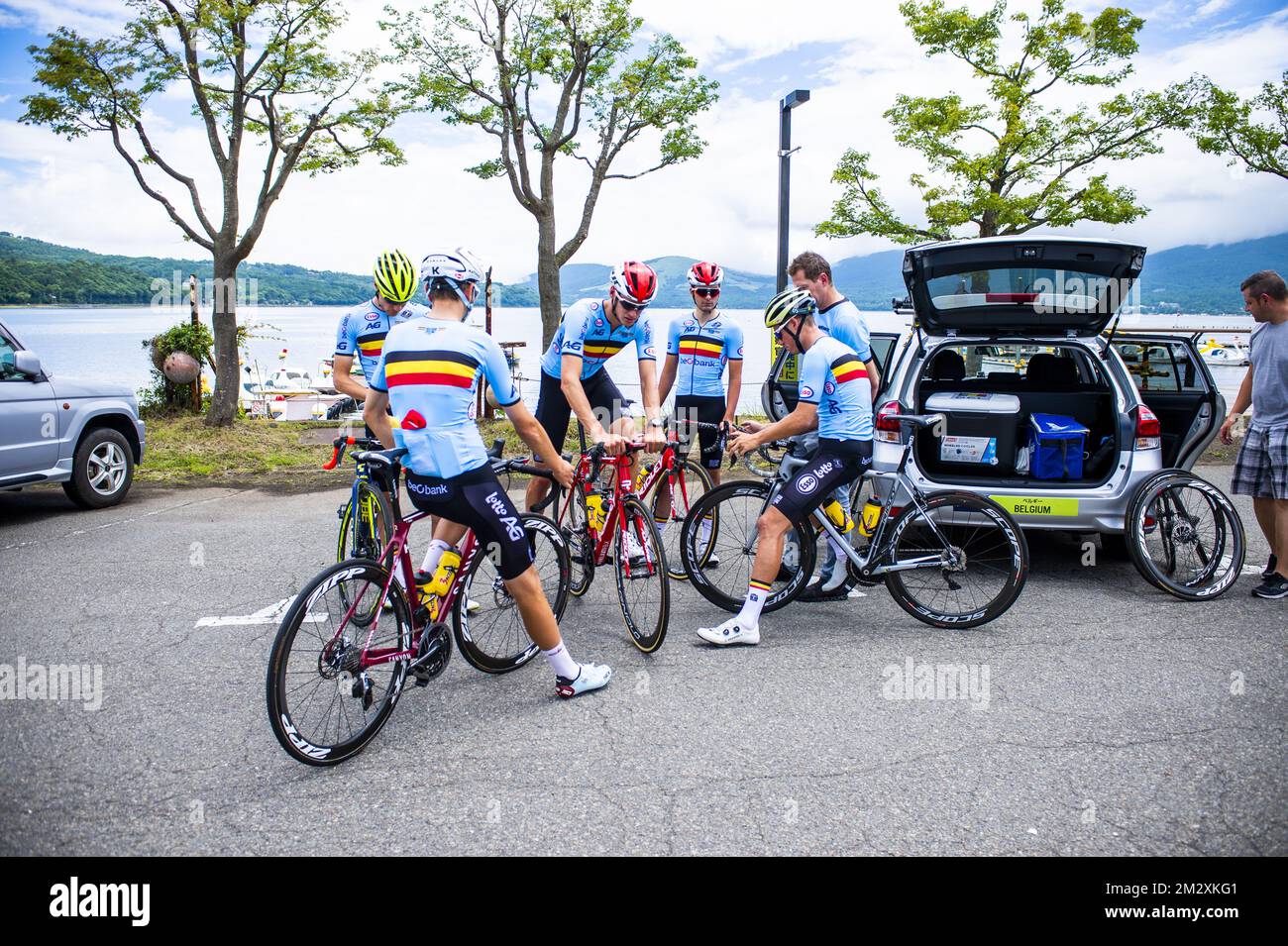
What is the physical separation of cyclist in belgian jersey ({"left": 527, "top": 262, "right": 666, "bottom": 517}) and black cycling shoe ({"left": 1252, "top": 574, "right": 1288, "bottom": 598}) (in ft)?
13.2

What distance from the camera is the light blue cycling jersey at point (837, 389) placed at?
450 cm

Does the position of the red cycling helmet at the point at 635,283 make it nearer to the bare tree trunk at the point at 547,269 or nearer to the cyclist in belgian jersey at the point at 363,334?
the cyclist in belgian jersey at the point at 363,334

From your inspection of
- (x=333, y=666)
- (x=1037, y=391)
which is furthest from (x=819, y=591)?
(x=333, y=666)

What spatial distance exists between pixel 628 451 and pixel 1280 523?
13.9 ft

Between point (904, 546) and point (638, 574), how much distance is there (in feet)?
5.99

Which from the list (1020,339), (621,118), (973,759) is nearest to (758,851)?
(973,759)

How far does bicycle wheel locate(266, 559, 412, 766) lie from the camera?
9.84 feet

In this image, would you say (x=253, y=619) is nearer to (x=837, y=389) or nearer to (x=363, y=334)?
(x=363, y=334)

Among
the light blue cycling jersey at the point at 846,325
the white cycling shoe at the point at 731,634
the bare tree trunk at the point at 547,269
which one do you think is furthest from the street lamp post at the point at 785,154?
the white cycling shoe at the point at 731,634

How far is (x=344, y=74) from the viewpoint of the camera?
1191 cm

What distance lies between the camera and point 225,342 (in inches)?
491

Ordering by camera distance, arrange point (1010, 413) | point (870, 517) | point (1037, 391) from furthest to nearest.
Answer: point (1037, 391) < point (1010, 413) < point (870, 517)

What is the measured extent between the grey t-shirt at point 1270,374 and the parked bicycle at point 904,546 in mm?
1962
